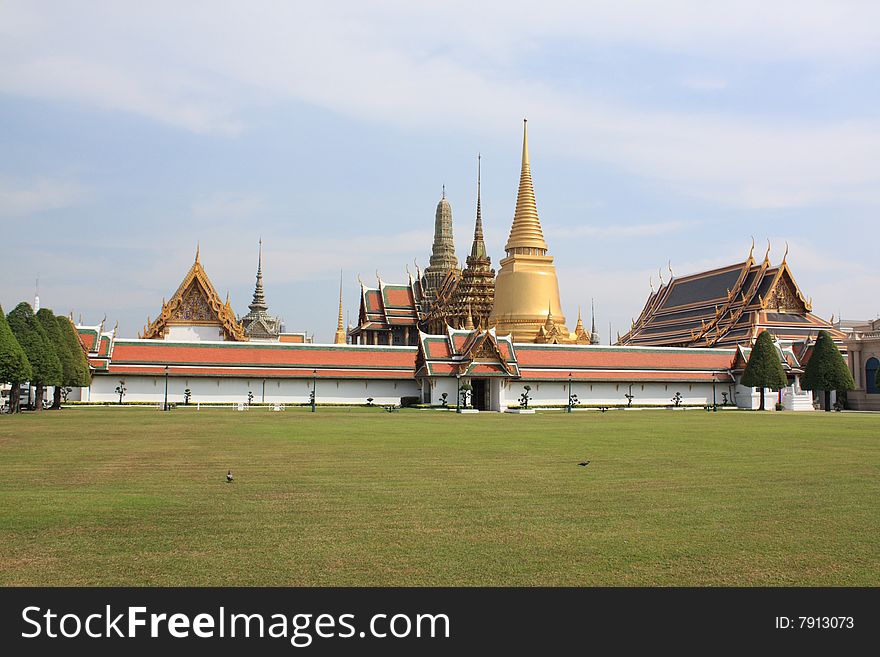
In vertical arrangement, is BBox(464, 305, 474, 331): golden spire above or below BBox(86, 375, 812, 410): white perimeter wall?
above

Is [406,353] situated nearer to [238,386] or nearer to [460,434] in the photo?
[238,386]

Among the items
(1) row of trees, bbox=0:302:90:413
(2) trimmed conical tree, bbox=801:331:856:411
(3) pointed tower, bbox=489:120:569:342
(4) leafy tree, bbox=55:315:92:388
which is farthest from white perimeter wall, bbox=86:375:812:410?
(3) pointed tower, bbox=489:120:569:342

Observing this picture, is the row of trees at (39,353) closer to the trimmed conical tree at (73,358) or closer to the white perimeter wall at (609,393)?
the trimmed conical tree at (73,358)

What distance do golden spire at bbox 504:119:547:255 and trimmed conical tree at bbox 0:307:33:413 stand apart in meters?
43.6

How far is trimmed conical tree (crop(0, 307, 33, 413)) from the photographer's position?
32500 mm

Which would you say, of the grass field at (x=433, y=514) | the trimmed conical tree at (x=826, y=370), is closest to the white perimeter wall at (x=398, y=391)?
the trimmed conical tree at (x=826, y=370)

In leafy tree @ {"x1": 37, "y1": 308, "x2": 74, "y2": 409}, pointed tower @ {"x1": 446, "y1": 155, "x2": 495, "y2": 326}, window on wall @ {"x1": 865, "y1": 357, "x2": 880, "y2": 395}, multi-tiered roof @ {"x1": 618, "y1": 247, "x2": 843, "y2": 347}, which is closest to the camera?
leafy tree @ {"x1": 37, "y1": 308, "x2": 74, "y2": 409}

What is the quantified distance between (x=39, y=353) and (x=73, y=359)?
15.9ft

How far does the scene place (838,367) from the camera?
5272cm

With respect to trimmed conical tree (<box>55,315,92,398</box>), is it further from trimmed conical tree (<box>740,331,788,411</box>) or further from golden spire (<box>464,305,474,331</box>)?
trimmed conical tree (<box>740,331,788,411</box>)

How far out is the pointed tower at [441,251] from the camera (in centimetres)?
8825

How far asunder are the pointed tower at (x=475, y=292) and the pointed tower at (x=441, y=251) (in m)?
11.2

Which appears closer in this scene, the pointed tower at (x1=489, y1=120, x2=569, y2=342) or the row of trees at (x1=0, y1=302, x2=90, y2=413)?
the row of trees at (x1=0, y1=302, x2=90, y2=413)

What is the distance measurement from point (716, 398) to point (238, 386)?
32.2 m
